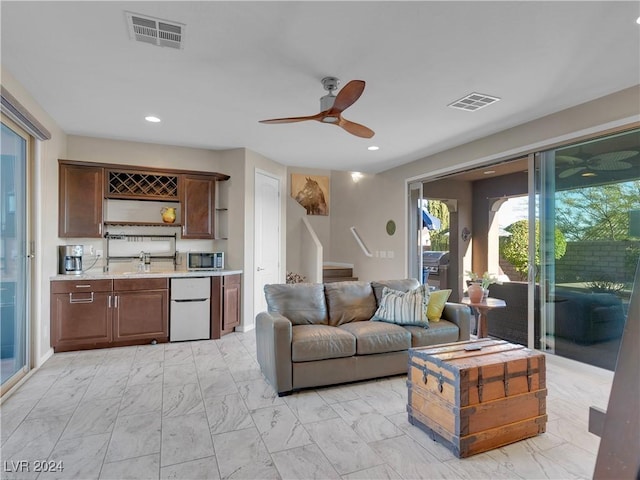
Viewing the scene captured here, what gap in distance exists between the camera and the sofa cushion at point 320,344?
2969 millimetres

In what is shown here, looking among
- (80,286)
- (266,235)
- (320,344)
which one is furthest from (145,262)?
(320,344)

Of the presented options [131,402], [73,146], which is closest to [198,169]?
[73,146]

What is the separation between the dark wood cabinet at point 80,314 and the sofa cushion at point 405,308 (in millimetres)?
3114

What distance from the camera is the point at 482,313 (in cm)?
410

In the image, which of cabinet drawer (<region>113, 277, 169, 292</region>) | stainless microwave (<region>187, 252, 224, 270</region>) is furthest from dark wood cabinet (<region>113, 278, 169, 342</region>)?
stainless microwave (<region>187, 252, 224, 270</region>)

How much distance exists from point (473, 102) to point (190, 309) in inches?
156

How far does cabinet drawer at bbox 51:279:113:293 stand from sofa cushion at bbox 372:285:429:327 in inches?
122

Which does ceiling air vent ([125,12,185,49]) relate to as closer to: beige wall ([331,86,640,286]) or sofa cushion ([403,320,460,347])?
sofa cushion ([403,320,460,347])

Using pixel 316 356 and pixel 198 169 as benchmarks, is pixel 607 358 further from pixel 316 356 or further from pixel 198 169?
pixel 198 169

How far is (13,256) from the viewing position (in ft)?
10.5

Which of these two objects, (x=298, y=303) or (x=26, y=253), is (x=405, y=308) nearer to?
(x=298, y=303)

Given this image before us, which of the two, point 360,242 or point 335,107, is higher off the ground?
point 335,107

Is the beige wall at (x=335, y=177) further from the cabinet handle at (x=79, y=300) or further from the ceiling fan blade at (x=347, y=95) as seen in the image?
the ceiling fan blade at (x=347, y=95)

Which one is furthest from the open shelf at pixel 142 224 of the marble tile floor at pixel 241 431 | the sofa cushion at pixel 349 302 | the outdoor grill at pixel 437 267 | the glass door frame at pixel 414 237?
the outdoor grill at pixel 437 267
